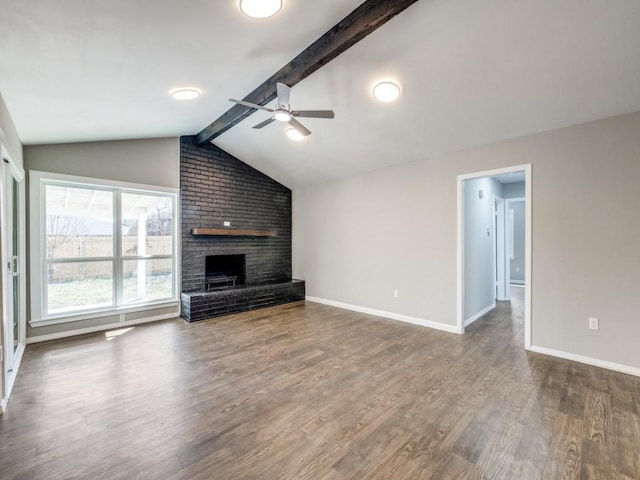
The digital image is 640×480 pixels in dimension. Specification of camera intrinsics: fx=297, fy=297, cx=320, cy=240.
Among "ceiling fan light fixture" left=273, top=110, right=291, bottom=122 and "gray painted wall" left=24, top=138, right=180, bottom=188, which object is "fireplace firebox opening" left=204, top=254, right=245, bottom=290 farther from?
"ceiling fan light fixture" left=273, top=110, right=291, bottom=122

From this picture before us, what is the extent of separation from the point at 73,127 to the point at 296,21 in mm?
2865

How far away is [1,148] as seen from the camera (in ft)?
7.54

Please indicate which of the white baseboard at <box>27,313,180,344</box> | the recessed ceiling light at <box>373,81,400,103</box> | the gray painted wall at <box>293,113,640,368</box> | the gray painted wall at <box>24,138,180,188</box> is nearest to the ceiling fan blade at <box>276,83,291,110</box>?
the recessed ceiling light at <box>373,81,400,103</box>

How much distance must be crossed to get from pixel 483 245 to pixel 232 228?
452 centimetres

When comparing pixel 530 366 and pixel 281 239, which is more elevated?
pixel 281 239

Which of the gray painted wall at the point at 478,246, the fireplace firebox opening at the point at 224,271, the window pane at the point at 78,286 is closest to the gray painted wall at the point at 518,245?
the gray painted wall at the point at 478,246

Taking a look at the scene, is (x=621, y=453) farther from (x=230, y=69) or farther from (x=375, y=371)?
(x=230, y=69)

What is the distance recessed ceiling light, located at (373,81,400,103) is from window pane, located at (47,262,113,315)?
4316mm

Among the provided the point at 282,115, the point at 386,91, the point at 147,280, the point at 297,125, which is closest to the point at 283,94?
the point at 282,115

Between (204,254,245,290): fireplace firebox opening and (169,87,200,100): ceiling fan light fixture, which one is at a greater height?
(169,87,200,100): ceiling fan light fixture

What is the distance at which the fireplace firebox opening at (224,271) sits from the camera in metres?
Answer: 5.59

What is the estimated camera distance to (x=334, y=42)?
2.42m

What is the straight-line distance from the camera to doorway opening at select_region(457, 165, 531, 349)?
3.47 metres

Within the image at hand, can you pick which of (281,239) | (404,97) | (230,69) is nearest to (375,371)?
(404,97)
